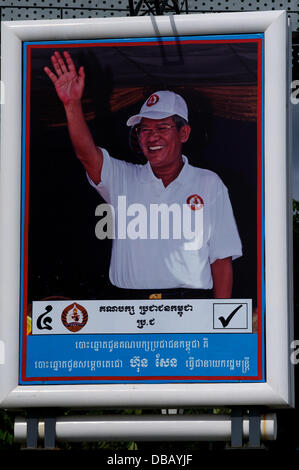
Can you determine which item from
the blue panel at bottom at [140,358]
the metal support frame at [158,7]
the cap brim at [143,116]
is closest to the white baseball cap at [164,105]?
the cap brim at [143,116]

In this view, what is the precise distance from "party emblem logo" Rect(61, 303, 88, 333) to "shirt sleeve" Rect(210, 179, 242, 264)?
78 centimetres

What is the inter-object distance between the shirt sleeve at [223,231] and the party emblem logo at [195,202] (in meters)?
0.08

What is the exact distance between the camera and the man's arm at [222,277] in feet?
16.4

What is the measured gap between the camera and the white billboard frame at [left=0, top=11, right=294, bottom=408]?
15.9 feet

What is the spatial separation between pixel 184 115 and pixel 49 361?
1592mm

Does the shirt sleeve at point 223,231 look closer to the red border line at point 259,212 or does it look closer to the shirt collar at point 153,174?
the red border line at point 259,212

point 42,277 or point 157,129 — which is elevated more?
point 157,129

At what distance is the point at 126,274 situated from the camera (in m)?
5.04

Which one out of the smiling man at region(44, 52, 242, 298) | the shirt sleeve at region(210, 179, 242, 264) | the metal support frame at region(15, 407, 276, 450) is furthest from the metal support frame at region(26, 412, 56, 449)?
the shirt sleeve at region(210, 179, 242, 264)

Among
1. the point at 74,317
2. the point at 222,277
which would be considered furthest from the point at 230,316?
the point at 74,317

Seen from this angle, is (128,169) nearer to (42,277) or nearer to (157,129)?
(157,129)

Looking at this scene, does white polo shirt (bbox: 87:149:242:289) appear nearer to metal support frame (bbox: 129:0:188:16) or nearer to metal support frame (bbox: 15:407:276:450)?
metal support frame (bbox: 15:407:276:450)
